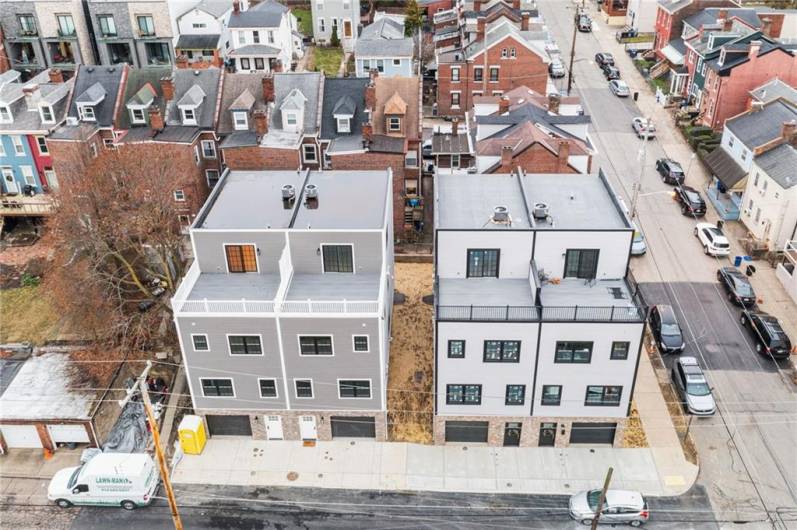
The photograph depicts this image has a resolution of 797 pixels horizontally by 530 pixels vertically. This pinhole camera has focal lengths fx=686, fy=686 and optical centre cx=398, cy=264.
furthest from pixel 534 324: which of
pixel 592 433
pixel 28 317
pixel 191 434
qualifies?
pixel 28 317

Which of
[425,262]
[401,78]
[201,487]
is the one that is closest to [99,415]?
[201,487]

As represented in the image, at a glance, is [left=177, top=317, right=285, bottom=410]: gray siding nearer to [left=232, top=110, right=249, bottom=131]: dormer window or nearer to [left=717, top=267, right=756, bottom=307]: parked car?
[left=232, top=110, right=249, bottom=131]: dormer window

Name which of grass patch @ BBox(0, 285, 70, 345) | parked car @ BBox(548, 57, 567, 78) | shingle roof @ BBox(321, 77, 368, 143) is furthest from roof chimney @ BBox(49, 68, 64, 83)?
parked car @ BBox(548, 57, 567, 78)

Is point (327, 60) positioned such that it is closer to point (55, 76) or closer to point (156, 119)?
point (55, 76)

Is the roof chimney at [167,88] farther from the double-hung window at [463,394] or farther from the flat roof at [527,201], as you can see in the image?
the double-hung window at [463,394]

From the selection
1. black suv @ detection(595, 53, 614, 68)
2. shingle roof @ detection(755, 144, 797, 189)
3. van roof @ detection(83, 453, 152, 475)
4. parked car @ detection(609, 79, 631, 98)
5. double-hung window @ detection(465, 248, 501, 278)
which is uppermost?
double-hung window @ detection(465, 248, 501, 278)
